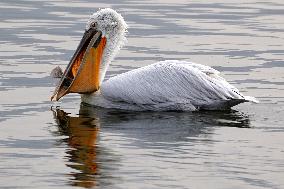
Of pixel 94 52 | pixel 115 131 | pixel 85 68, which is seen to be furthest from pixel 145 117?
pixel 94 52

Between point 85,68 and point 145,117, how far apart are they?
49.4 inches

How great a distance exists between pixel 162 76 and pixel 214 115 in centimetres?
66

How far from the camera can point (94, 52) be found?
37.6 feet

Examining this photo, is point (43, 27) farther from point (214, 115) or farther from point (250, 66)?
point (214, 115)

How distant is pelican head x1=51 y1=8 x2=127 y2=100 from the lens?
11.2m

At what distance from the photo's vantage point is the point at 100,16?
37.6ft

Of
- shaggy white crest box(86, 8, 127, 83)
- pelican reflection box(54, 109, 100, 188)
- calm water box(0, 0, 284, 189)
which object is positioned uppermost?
shaggy white crest box(86, 8, 127, 83)

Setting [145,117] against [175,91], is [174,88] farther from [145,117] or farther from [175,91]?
[145,117]

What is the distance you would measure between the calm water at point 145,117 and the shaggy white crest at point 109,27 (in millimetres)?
576

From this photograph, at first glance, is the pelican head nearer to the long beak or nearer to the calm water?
the long beak

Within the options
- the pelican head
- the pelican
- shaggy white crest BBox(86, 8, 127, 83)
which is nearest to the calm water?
the pelican

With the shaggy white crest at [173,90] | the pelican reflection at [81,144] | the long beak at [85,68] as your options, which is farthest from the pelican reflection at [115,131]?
the long beak at [85,68]

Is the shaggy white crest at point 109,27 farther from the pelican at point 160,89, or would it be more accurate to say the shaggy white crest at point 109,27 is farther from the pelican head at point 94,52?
the pelican at point 160,89

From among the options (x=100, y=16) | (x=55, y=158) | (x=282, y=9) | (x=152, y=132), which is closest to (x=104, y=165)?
(x=55, y=158)
